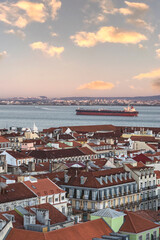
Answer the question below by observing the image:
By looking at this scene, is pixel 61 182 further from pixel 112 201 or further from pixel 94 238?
pixel 94 238

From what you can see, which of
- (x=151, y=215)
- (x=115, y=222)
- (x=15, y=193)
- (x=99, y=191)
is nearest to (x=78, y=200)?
(x=99, y=191)

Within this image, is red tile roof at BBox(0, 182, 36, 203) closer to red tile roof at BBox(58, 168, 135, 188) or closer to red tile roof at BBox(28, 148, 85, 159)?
red tile roof at BBox(58, 168, 135, 188)

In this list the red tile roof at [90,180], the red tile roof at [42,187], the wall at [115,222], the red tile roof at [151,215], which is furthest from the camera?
the red tile roof at [90,180]

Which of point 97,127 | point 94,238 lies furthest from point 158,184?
point 97,127

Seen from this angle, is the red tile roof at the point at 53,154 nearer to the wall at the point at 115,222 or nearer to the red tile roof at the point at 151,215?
the red tile roof at the point at 151,215

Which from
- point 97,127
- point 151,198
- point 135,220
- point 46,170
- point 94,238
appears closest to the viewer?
point 94,238

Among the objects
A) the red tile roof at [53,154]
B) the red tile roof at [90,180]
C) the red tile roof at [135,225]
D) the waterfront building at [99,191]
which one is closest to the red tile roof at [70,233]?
the red tile roof at [135,225]
